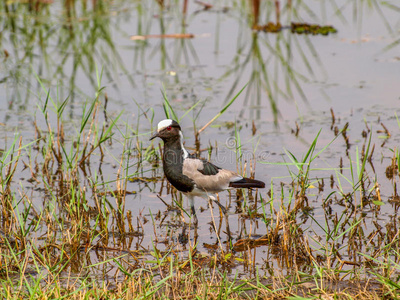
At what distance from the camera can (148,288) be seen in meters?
4.82

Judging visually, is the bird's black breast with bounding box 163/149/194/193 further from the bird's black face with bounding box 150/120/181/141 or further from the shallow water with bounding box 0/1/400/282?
the shallow water with bounding box 0/1/400/282

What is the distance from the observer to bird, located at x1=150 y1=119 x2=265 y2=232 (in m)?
6.40

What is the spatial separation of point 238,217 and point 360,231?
1.27m

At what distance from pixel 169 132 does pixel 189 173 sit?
46 cm

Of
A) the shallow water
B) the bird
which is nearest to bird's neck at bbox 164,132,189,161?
the bird

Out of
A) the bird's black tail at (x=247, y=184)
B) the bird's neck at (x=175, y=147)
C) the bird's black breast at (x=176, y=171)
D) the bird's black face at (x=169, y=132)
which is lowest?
the bird's black tail at (x=247, y=184)

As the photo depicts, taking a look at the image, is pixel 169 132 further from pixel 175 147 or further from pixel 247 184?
pixel 247 184

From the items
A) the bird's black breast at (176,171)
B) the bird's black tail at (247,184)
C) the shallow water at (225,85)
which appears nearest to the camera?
the bird's black breast at (176,171)

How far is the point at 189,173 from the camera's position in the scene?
21.0 feet

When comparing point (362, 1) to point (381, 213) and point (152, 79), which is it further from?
point (381, 213)

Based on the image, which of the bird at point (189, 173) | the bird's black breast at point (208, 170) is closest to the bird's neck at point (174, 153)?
the bird at point (189, 173)

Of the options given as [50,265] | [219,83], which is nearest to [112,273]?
[50,265]

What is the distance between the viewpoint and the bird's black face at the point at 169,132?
6469 mm

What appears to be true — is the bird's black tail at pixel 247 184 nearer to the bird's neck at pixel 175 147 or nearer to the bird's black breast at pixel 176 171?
the bird's black breast at pixel 176 171
